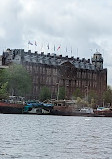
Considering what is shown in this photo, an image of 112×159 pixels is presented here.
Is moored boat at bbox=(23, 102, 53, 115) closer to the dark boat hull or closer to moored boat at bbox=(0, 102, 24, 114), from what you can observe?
moored boat at bbox=(0, 102, 24, 114)

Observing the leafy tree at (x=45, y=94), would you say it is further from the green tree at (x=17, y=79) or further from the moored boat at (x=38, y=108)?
the moored boat at (x=38, y=108)

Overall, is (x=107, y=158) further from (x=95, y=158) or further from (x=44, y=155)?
(x=44, y=155)

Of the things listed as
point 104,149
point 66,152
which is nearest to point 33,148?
point 66,152

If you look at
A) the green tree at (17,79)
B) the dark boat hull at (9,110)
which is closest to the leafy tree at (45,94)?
the green tree at (17,79)

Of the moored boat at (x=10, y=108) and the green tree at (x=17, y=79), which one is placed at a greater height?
the green tree at (x=17, y=79)

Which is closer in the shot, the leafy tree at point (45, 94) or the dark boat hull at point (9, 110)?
the dark boat hull at point (9, 110)

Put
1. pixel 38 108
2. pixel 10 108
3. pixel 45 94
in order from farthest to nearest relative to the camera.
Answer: pixel 45 94 → pixel 38 108 → pixel 10 108

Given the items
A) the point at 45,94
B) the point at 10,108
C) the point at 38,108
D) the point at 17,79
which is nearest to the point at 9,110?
the point at 10,108

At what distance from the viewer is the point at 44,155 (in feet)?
119

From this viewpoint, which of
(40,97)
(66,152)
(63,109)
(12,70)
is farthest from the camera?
(40,97)

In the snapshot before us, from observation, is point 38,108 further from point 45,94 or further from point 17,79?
point 45,94

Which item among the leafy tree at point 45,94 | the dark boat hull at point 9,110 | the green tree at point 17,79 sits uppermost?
the green tree at point 17,79

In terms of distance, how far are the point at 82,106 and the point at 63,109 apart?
24.2 meters

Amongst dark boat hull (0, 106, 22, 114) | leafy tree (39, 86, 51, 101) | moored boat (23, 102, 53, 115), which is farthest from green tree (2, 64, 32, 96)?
dark boat hull (0, 106, 22, 114)
